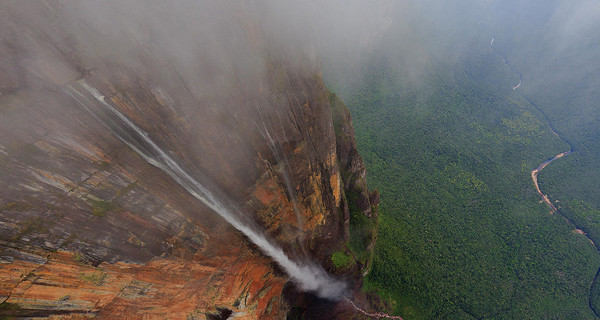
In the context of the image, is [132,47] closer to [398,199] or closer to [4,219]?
[4,219]

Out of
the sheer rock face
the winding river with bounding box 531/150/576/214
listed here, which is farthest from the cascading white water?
the winding river with bounding box 531/150/576/214

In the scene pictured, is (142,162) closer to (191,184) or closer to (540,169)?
(191,184)

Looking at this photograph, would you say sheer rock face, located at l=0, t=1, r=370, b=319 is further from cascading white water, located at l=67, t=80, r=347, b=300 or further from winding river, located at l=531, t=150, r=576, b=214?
winding river, located at l=531, t=150, r=576, b=214

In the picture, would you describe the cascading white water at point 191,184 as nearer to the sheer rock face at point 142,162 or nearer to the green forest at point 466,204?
the sheer rock face at point 142,162

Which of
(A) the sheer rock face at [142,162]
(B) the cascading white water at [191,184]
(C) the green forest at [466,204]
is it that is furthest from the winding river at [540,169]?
(A) the sheer rock face at [142,162]

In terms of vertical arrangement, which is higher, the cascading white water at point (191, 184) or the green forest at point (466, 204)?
the cascading white water at point (191, 184)

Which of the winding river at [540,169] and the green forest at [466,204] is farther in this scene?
the winding river at [540,169]
